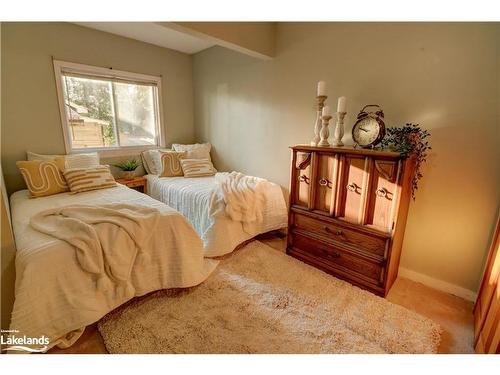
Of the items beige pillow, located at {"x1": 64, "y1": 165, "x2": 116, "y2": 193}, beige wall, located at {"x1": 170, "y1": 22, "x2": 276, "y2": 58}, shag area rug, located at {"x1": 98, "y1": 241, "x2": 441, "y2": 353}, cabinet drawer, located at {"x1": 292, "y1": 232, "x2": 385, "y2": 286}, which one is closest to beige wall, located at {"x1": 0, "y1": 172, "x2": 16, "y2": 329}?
shag area rug, located at {"x1": 98, "y1": 241, "x2": 441, "y2": 353}

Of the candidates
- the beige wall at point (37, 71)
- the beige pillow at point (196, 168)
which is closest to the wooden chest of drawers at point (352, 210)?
the beige pillow at point (196, 168)

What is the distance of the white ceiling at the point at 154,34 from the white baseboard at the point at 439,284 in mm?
3114

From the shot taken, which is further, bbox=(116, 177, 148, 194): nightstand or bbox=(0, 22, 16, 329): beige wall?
bbox=(116, 177, 148, 194): nightstand

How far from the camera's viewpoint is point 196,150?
346 cm

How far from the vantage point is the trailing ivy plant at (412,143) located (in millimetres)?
1615

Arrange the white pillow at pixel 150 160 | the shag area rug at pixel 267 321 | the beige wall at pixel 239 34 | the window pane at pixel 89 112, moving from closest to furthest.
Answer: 1. the shag area rug at pixel 267 321
2. the beige wall at pixel 239 34
3. the window pane at pixel 89 112
4. the white pillow at pixel 150 160

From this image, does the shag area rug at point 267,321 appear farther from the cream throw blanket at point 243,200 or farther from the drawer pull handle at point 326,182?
the drawer pull handle at point 326,182

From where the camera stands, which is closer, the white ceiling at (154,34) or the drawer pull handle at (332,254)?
the drawer pull handle at (332,254)

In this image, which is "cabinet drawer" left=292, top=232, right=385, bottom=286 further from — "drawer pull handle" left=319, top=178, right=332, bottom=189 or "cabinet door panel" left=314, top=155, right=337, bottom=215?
"drawer pull handle" left=319, top=178, right=332, bottom=189

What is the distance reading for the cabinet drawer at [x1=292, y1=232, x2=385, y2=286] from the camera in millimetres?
1834

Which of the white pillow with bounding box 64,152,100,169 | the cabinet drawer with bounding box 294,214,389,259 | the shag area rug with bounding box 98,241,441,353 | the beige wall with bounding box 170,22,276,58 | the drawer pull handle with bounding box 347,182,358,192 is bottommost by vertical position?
the shag area rug with bounding box 98,241,441,353

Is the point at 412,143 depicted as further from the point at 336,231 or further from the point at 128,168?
the point at 128,168

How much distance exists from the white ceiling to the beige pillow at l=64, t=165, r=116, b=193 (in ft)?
5.30

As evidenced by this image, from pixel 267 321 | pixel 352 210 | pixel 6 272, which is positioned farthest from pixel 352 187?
pixel 6 272
